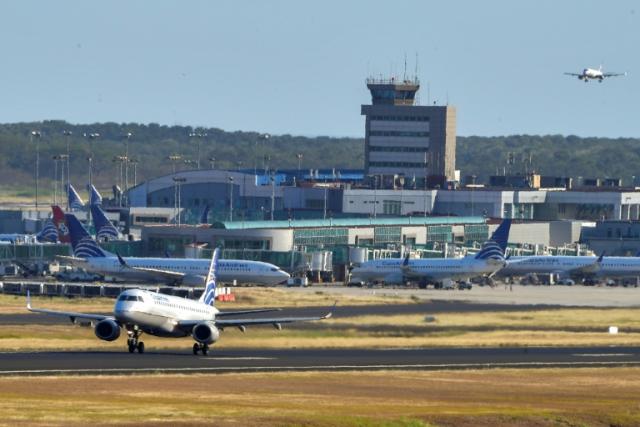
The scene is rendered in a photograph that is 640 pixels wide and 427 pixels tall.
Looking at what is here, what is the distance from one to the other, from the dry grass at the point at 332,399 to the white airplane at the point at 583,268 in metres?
112

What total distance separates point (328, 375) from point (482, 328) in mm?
38407

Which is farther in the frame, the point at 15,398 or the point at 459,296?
the point at 459,296

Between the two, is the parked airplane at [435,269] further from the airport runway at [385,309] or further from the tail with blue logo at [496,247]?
the airport runway at [385,309]

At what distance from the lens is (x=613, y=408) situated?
2798 inches

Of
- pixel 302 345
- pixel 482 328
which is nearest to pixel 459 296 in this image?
pixel 482 328

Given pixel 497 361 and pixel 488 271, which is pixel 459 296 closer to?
pixel 488 271

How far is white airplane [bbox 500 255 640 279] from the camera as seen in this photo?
198000 millimetres

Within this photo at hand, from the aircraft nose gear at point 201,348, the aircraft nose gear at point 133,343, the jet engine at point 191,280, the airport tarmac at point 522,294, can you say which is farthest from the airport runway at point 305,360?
the jet engine at point 191,280

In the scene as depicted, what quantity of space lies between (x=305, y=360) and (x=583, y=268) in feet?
368

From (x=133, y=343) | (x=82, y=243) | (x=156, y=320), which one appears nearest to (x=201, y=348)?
(x=133, y=343)

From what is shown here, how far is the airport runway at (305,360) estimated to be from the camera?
83.3 metres

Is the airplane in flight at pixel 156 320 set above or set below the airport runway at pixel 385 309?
above

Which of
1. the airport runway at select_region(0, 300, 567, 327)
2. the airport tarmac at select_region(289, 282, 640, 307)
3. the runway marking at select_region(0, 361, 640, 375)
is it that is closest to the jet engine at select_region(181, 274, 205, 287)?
Result: the airport tarmac at select_region(289, 282, 640, 307)

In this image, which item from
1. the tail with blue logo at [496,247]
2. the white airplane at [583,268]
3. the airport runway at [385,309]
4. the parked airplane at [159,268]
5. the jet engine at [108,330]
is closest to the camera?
the jet engine at [108,330]
